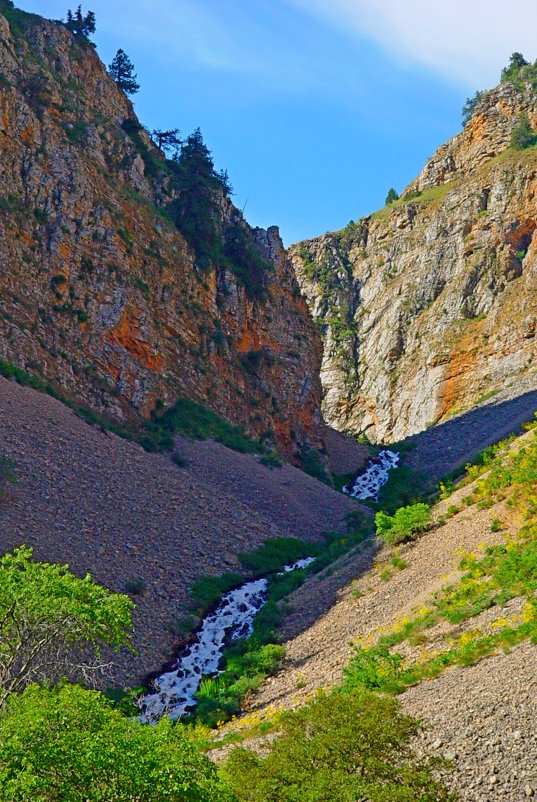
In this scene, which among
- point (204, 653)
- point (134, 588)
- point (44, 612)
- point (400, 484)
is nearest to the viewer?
point (44, 612)

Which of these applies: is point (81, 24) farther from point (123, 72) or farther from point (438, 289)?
point (438, 289)

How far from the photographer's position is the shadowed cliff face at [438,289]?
72.4 meters

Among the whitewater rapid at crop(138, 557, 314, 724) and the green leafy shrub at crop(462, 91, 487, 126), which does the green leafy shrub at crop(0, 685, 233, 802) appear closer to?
the whitewater rapid at crop(138, 557, 314, 724)

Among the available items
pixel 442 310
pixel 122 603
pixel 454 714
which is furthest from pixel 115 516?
pixel 442 310

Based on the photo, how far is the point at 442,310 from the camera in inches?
3172

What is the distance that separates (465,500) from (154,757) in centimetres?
1883

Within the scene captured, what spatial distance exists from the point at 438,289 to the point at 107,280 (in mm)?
47815

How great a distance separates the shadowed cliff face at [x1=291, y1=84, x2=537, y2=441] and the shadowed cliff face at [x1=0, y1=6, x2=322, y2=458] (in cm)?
1938

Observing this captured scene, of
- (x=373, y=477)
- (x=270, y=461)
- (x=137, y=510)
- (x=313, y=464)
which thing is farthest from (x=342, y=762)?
(x=373, y=477)

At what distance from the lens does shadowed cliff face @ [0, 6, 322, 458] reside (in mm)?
41281

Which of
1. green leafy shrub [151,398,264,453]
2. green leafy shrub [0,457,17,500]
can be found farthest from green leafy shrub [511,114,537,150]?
green leafy shrub [0,457,17,500]

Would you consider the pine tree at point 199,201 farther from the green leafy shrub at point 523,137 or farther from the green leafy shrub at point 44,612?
the green leafy shrub at point 44,612

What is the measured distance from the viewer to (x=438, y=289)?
84312 mm

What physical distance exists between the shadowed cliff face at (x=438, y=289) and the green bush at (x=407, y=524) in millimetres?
36830
